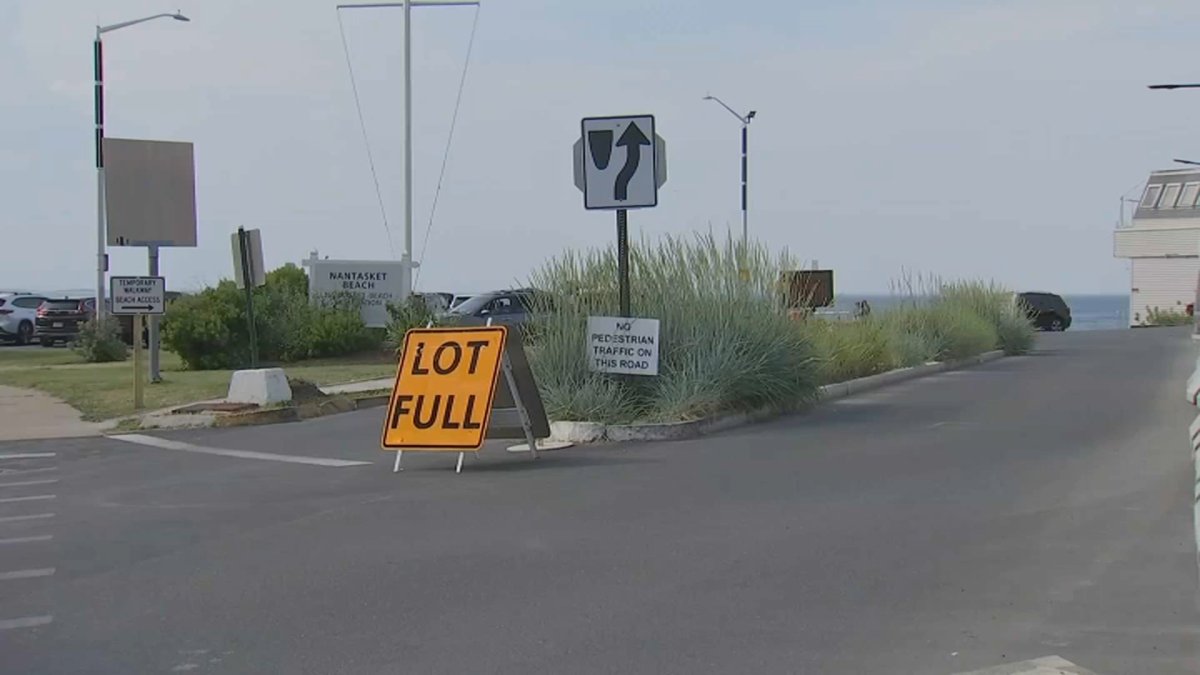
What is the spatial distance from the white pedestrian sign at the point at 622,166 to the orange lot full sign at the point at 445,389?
2633mm

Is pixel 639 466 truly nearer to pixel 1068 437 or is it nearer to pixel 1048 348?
pixel 1068 437

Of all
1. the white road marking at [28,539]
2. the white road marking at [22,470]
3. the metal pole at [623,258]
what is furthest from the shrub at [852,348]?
the white road marking at [28,539]

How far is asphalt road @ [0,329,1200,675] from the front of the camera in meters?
6.58

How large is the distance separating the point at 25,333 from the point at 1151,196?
63.2 m

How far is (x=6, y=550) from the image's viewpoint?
30.0 ft

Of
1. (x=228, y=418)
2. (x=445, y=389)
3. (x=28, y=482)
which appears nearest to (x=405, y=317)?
(x=228, y=418)

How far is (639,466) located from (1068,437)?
192 inches

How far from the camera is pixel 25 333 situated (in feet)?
138

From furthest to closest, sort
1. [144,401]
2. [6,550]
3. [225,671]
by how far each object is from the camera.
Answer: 1. [144,401]
2. [6,550]
3. [225,671]

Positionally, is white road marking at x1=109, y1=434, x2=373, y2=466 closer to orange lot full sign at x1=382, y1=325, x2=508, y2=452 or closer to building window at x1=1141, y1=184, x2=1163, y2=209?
orange lot full sign at x1=382, y1=325, x2=508, y2=452

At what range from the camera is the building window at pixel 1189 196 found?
77500 mm

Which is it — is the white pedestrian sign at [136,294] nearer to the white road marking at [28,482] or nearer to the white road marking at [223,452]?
the white road marking at [223,452]

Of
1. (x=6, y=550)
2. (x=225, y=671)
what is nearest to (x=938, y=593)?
(x=225, y=671)

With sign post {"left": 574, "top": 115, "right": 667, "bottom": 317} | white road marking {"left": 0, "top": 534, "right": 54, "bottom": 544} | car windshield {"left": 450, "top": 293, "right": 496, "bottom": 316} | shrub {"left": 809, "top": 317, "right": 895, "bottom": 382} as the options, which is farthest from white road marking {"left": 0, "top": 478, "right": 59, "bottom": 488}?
car windshield {"left": 450, "top": 293, "right": 496, "bottom": 316}
